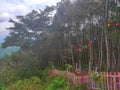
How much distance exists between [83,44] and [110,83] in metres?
11.0

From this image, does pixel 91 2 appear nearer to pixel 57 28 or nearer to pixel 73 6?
pixel 73 6

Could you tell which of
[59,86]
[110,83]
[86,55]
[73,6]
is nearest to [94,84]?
[110,83]

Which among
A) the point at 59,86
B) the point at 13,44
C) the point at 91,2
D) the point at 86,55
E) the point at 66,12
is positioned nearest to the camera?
the point at 59,86

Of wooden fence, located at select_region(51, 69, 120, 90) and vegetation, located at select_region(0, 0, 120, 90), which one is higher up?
vegetation, located at select_region(0, 0, 120, 90)

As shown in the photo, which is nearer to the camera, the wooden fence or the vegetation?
the wooden fence

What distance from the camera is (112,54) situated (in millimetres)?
18359

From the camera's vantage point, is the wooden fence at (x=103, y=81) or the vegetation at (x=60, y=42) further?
the vegetation at (x=60, y=42)

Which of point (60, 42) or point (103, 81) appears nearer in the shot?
point (103, 81)

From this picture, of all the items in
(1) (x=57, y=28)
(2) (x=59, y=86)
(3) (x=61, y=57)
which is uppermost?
(1) (x=57, y=28)

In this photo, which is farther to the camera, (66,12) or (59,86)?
(66,12)

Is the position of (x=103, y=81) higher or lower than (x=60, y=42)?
lower

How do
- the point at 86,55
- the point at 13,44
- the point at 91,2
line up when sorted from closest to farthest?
the point at 91,2 < the point at 86,55 < the point at 13,44

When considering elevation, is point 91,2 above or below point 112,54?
above

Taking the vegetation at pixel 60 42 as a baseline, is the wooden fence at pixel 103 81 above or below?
below
